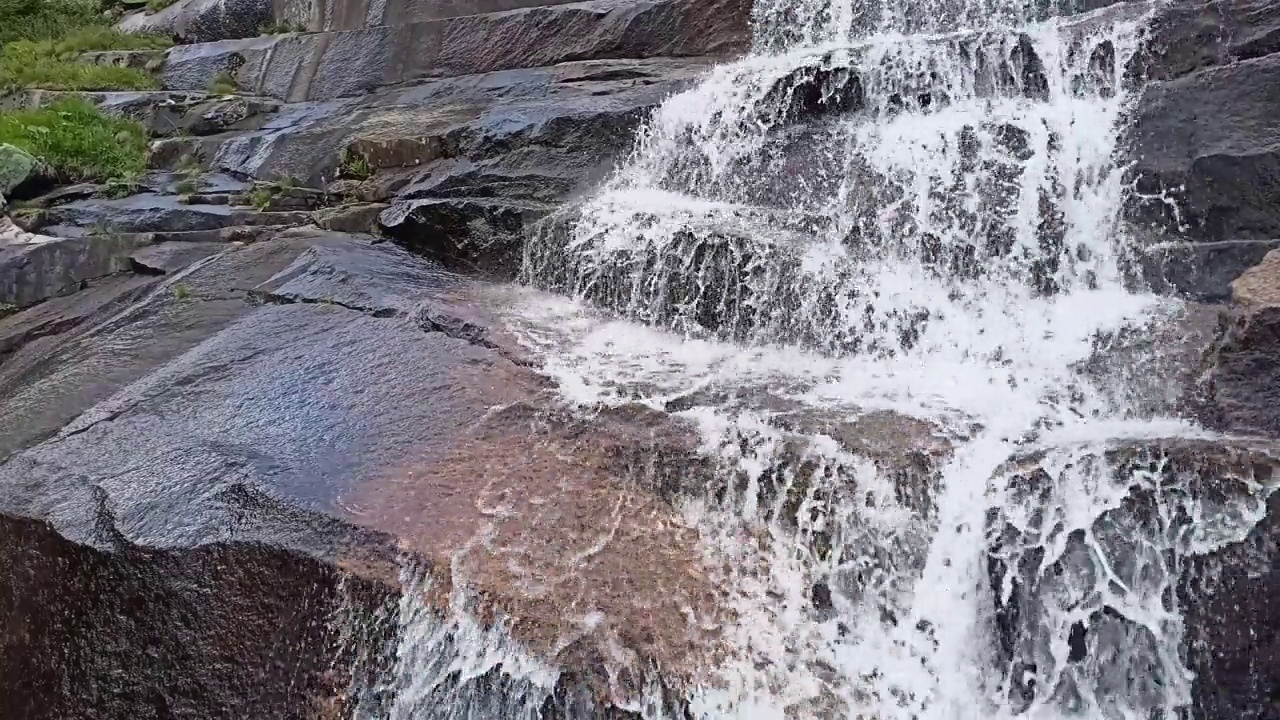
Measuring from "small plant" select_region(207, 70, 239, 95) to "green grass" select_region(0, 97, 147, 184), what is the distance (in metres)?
1.19

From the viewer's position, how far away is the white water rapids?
2955mm

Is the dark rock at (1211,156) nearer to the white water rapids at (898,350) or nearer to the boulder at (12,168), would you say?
the white water rapids at (898,350)

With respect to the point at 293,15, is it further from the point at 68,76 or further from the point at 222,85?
the point at 68,76

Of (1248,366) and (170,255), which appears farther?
(170,255)

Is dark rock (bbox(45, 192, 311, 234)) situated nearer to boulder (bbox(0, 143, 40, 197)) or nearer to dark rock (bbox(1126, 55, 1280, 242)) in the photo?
boulder (bbox(0, 143, 40, 197))

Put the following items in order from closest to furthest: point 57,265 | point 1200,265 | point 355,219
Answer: point 1200,265 < point 57,265 < point 355,219

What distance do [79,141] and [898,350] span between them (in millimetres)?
8529

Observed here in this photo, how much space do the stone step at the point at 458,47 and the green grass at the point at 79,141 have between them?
1656mm

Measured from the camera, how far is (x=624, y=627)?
3.01m

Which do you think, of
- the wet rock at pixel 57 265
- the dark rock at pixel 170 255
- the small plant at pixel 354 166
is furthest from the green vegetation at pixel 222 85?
the dark rock at pixel 170 255

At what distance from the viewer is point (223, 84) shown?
35.0 ft

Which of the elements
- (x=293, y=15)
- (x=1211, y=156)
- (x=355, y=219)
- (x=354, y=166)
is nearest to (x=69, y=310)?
(x=355, y=219)

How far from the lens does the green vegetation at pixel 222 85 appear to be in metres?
10.6

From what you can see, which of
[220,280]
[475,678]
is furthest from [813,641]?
[220,280]
